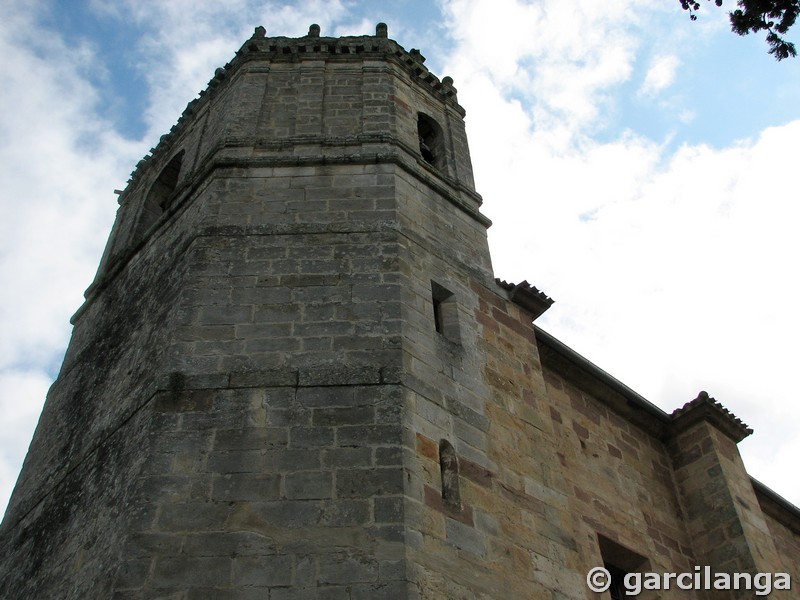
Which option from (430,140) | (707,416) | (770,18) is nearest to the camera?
(770,18)

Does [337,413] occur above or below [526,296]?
below

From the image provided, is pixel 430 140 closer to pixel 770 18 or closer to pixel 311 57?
pixel 311 57

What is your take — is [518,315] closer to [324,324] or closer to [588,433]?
[588,433]

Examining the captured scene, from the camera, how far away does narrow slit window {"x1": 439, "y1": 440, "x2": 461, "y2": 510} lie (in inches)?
234

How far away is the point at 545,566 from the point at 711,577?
3.71 meters

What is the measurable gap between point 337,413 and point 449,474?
0.93 meters

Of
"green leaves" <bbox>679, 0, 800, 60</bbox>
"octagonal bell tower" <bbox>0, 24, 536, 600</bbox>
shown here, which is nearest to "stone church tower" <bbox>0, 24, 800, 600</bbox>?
"octagonal bell tower" <bbox>0, 24, 536, 600</bbox>

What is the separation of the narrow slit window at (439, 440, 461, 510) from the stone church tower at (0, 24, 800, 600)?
22 millimetres

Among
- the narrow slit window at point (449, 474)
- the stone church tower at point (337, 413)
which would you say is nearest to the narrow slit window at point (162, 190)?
the stone church tower at point (337, 413)

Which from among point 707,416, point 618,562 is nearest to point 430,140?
point 707,416

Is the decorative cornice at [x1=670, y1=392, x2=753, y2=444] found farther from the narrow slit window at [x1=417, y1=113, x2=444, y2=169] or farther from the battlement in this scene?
the battlement

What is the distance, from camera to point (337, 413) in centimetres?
614

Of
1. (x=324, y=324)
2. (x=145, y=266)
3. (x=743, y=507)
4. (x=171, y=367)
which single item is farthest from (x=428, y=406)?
(x=743, y=507)

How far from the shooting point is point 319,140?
962cm
